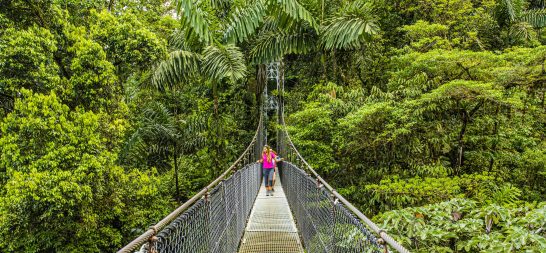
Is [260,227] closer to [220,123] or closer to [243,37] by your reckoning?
[220,123]

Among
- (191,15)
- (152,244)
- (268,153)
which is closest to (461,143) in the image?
(268,153)

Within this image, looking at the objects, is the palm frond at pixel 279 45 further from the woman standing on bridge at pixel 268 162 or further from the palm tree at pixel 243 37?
the woman standing on bridge at pixel 268 162

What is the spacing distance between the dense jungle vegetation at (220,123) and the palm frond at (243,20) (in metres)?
0.02

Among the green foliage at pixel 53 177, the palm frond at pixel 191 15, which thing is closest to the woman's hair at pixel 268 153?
the green foliage at pixel 53 177

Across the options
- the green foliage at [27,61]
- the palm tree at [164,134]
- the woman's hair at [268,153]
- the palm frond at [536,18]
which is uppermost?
the palm frond at [536,18]

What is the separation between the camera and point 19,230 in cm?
463

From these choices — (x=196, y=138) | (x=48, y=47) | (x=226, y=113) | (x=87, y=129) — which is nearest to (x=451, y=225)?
(x=87, y=129)

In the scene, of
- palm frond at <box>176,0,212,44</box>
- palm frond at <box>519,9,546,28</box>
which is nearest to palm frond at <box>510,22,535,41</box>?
palm frond at <box>519,9,546,28</box>

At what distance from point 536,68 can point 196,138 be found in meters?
5.98

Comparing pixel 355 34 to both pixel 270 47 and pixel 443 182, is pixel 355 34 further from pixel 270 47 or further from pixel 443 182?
pixel 443 182

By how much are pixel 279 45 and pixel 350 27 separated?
1.61 meters

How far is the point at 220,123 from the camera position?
6352 mm

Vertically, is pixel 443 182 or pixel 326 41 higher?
pixel 326 41

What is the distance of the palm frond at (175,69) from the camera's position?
5492 mm
